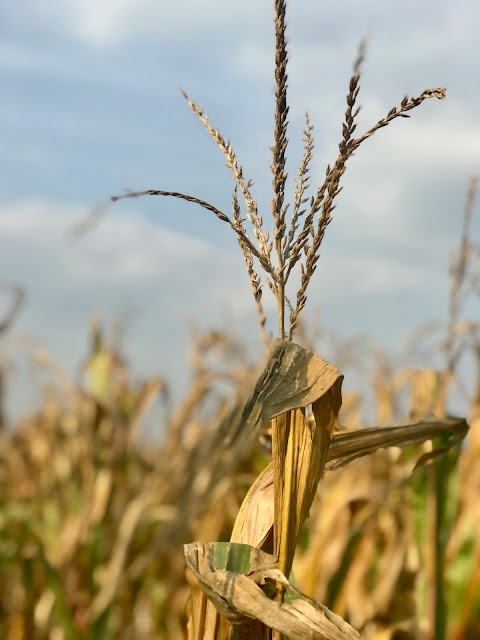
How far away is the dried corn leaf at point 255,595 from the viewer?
85 centimetres

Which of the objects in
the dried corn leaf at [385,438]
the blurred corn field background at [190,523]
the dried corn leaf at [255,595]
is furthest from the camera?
the blurred corn field background at [190,523]

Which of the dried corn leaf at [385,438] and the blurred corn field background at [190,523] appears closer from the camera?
the dried corn leaf at [385,438]

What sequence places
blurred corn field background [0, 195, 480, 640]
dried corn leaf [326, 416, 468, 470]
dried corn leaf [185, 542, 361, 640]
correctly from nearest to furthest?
dried corn leaf [185, 542, 361, 640] < dried corn leaf [326, 416, 468, 470] < blurred corn field background [0, 195, 480, 640]

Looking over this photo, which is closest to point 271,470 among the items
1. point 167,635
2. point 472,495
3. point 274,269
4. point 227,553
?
point 227,553

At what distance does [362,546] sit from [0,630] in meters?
1.50

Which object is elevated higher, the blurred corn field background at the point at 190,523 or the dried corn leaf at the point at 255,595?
the dried corn leaf at the point at 255,595

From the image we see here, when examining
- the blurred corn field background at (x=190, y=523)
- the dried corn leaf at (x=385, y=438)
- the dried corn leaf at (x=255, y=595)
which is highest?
the dried corn leaf at (x=385, y=438)

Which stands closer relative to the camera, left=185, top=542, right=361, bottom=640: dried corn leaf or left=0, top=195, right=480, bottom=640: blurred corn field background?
left=185, top=542, right=361, bottom=640: dried corn leaf

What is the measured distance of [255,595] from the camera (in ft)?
2.79

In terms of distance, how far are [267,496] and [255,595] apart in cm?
11

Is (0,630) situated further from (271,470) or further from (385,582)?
(271,470)

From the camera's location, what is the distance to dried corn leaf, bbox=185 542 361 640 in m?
0.85

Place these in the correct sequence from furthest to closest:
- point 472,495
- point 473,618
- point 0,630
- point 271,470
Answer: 1. point 0,630
2. point 472,495
3. point 473,618
4. point 271,470

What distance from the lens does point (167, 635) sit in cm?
382
